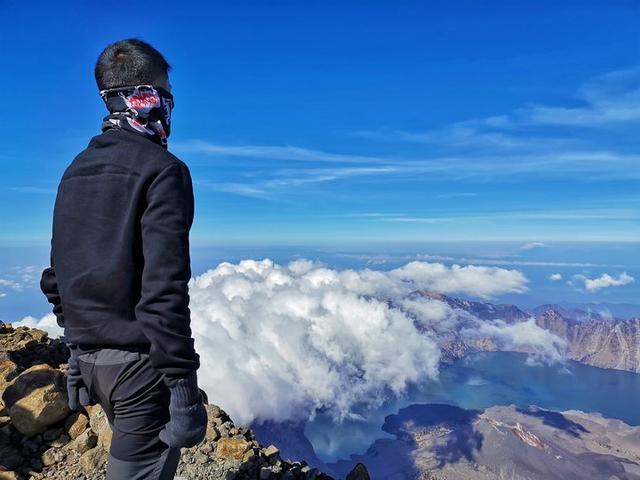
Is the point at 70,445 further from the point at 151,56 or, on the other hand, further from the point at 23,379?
the point at 151,56

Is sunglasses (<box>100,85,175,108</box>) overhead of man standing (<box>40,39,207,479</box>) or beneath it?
overhead

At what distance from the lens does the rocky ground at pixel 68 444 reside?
783 cm

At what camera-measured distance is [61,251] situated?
3.58 meters

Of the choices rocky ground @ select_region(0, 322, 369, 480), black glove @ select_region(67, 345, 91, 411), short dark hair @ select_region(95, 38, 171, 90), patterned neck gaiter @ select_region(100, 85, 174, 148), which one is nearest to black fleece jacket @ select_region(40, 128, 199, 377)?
patterned neck gaiter @ select_region(100, 85, 174, 148)

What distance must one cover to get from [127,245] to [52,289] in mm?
1458

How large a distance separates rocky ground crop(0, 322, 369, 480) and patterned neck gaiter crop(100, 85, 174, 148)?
6556mm

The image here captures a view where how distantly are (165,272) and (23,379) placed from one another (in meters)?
7.79

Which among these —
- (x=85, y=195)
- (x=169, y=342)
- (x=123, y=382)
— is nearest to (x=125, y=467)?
(x=123, y=382)

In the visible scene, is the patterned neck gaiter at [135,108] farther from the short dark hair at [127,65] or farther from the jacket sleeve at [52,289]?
the jacket sleeve at [52,289]

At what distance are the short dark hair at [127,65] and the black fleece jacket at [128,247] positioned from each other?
18.0 inches

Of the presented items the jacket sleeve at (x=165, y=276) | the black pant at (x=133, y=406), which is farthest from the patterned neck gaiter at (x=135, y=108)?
the black pant at (x=133, y=406)

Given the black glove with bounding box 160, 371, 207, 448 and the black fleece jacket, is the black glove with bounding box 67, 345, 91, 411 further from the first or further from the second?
the black glove with bounding box 160, 371, 207, 448

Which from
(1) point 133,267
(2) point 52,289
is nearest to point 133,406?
(1) point 133,267

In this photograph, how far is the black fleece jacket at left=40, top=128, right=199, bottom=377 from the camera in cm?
318
